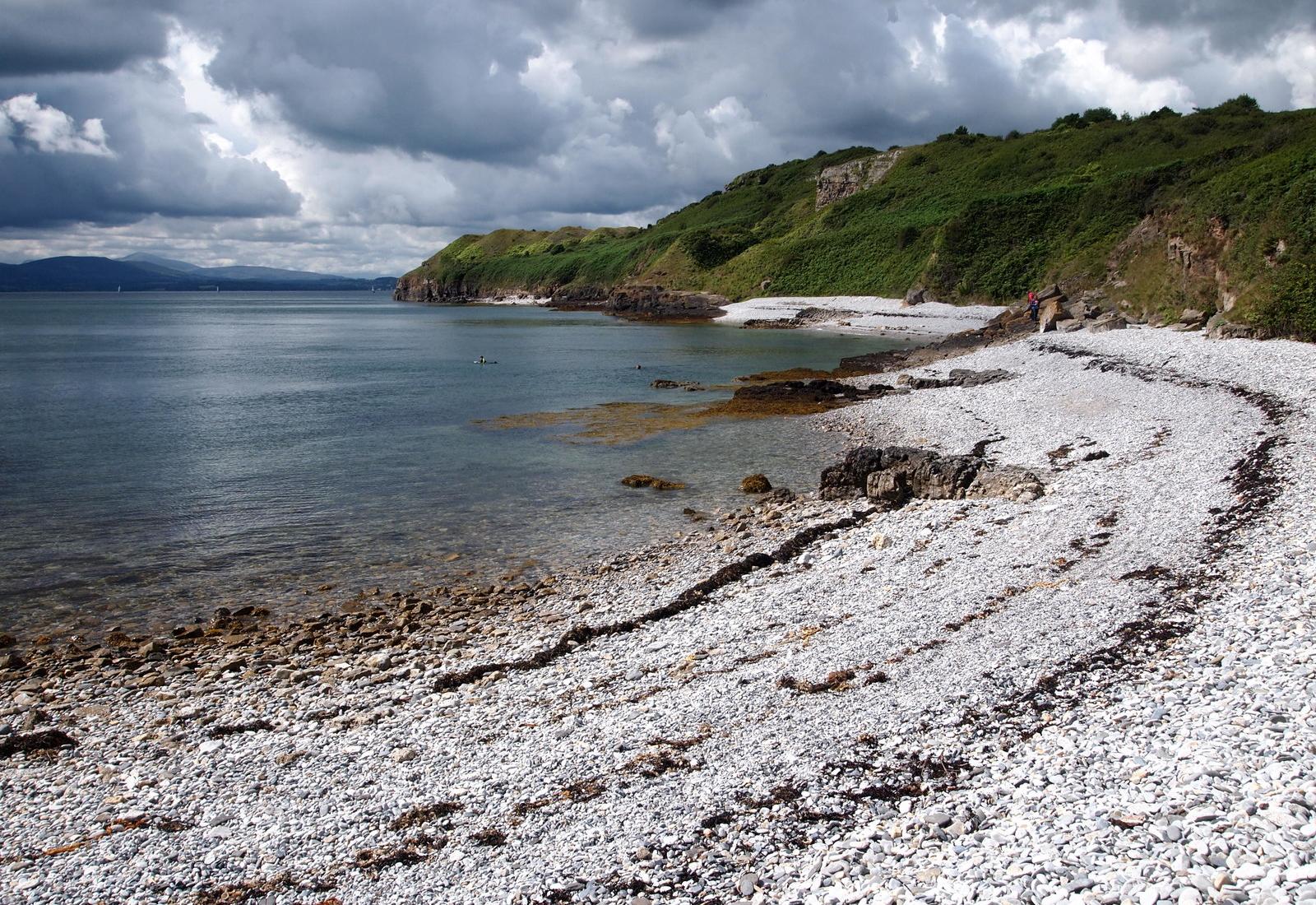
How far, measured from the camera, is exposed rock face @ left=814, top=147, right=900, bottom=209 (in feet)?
436

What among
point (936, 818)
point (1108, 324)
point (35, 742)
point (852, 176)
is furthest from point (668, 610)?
point (852, 176)

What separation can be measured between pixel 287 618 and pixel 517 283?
18330cm

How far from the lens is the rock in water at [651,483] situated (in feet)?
73.8

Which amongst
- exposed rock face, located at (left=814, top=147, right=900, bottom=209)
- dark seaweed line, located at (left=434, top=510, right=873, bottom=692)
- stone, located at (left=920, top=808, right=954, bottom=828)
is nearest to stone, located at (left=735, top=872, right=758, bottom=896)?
stone, located at (left=920, top=808, right=954, bottom=828)

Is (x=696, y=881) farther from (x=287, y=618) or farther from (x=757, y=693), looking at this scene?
(x=287, y=618)

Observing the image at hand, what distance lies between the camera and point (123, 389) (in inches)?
1817

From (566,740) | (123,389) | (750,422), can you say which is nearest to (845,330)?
(750,422)

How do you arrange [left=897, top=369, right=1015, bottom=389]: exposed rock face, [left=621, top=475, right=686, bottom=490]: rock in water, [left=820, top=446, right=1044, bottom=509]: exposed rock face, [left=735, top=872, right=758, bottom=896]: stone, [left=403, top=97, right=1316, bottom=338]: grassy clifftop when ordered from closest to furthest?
[left=735, top=872, right=758, bottom=896]: stone < [left=820, top=446, right=1044, bottom=509]: exposed rock face < [left=621, top=475, right=686, bottom=490]: rock in water < [left=897, top=369, right=1015, bottom=389]: exposed rock face < [left=403, top=97, right=1316, bottom=338]: grassy clifftop

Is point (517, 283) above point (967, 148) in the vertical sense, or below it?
below

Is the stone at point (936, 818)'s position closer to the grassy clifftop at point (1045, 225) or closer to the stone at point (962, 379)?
the grassy clifftop at point (1045, 225)

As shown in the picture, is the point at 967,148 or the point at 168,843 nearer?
the point at 168,843

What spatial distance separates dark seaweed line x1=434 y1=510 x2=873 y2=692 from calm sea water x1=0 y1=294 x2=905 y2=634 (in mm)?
3435

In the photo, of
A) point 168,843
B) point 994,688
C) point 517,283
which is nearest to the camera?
point 168,843

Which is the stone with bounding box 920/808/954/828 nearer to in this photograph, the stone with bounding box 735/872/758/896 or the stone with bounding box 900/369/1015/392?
the stone with bounding box 735/872/758/896
